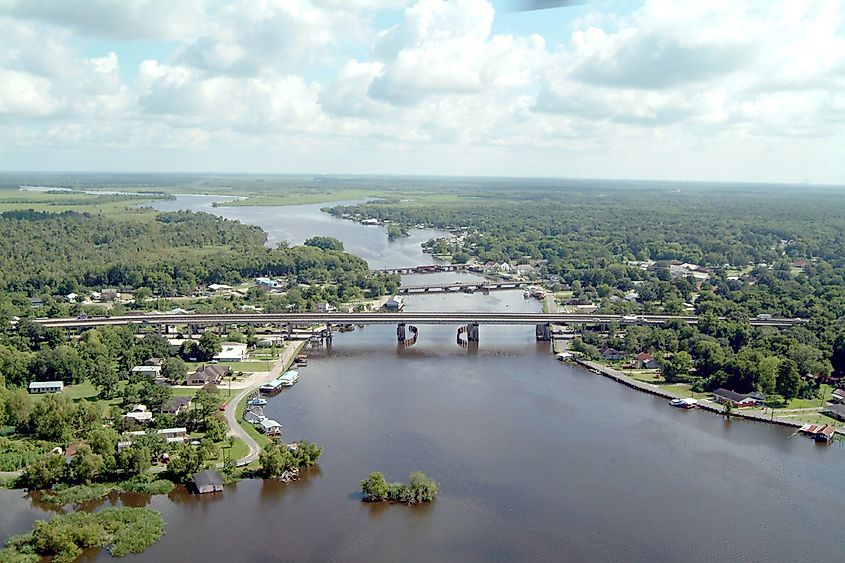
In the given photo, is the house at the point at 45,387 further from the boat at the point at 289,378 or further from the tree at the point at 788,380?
the tree at the point at 788,380

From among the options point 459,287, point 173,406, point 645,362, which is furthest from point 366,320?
point 459,287

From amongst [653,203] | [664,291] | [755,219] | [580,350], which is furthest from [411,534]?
[653,203]

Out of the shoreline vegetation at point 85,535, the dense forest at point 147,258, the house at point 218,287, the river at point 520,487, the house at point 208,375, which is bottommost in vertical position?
the river at point 520,487

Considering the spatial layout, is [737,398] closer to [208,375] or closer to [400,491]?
[400,491]

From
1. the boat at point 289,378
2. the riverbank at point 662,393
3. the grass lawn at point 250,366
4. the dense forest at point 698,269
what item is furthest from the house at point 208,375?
the dense forest at point 698,269

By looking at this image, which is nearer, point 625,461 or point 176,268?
point 625,461

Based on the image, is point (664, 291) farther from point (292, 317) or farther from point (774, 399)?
point (292, 317)
